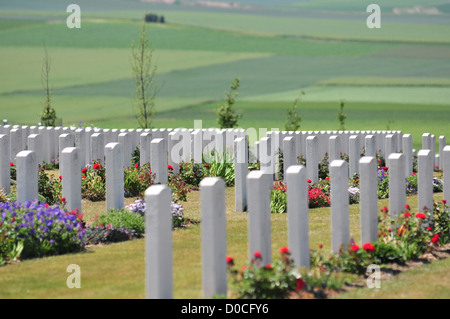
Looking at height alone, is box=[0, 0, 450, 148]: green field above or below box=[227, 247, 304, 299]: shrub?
above

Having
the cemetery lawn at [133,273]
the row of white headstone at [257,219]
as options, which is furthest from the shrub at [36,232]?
the row of white headstone at [257,219]

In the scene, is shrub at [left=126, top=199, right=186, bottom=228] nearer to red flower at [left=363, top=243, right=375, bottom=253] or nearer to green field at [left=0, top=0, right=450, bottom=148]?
red flower at [left=363, top=243, right=375, bottom=253]

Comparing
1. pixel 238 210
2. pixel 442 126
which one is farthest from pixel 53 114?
pixel 442 126

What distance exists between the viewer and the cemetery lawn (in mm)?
9094

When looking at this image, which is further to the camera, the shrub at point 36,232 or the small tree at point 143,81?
the small tree at point 143,81

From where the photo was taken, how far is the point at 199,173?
20078mm

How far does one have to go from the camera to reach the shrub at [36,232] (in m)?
11.1

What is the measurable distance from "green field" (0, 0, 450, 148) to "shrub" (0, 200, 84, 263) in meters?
29.0

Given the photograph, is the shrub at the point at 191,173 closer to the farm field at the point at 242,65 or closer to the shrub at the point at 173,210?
the farm field at the point at 242,65

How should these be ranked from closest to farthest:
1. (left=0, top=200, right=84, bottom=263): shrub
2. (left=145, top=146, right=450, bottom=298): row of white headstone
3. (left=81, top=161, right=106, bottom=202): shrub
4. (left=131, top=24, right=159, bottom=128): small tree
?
(left=145, top=146, right=450, bottom=298): row of white headstone → (left=0, top=200, right=84, bottom=263): shrub → (left=81, top=161, right=106, bottom=202): shrub → (left=131, top=24, right=159, bottom=128): small tree

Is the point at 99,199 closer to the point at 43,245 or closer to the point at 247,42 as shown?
the point at 43,245

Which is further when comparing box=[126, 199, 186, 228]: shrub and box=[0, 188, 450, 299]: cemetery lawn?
box=[126, 199, 186, 228]: shrub

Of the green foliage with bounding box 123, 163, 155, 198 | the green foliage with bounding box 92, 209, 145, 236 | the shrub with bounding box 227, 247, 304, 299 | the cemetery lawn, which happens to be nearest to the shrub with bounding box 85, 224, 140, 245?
the green foliage with bounding box 92, 209, 145, 236

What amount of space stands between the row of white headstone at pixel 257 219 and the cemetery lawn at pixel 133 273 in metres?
0.54
